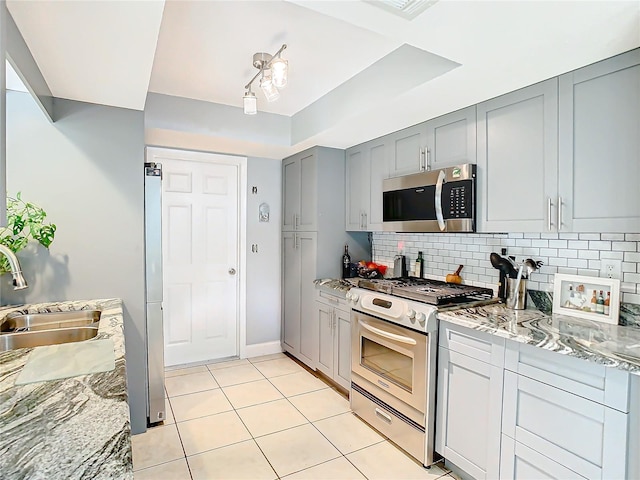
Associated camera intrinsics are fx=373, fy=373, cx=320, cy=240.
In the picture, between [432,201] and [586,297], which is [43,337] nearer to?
[432,201]

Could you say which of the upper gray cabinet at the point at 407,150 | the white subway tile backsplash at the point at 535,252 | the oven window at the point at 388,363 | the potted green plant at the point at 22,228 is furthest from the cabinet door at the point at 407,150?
the potted green plant at the point at 22,228

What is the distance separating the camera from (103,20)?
1421 millimetres

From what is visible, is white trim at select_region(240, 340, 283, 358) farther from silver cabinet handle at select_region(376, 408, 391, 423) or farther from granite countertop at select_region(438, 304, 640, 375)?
granite countertop at select_region(438, 304, 640, 375)

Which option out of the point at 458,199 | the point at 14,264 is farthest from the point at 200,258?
the point at 458,199

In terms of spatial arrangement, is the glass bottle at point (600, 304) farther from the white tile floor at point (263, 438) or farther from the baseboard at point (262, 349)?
the baseboard at point (262, 349)

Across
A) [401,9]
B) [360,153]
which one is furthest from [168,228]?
[401,9]

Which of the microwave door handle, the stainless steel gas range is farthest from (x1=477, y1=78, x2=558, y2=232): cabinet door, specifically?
the stainless steel gas range

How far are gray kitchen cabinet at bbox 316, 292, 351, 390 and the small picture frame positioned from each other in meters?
1.47

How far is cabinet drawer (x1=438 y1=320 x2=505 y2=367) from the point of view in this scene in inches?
73.0

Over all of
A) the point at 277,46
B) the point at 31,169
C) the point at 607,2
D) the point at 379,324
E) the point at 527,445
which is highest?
the point at 277,46

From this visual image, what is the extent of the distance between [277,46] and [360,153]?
1400 millimetres

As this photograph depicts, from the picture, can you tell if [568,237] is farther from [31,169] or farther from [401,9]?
[31,169]

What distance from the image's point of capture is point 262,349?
4105mm

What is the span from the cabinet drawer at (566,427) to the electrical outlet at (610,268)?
2.50ft
